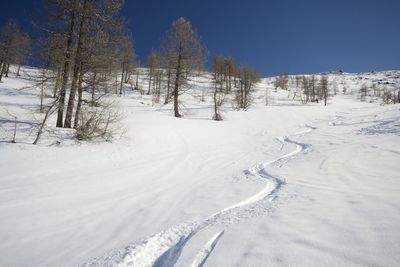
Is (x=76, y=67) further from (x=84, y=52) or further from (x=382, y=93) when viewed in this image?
(x=382, y=93)

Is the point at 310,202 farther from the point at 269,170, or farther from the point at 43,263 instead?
the point at 43,263

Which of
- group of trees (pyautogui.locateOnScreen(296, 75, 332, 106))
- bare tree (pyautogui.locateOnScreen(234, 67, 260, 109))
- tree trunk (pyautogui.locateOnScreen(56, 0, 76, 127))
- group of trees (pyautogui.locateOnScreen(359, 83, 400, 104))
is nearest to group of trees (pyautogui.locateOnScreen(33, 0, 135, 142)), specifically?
tree trunk (pyautogui.locateOnScreen(56, 0, 76, 127))

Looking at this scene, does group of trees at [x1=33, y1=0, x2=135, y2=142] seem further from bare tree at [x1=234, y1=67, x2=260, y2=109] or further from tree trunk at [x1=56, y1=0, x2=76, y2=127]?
bare tree at [x1=234, y1=67, x2=260, y2=109]

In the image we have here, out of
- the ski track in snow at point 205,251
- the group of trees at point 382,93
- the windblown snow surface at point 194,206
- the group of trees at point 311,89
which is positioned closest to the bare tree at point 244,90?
the group of trees at point 311,89

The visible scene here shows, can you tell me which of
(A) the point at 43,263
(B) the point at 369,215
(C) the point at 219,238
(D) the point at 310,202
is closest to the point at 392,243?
(B) the point at 369,215

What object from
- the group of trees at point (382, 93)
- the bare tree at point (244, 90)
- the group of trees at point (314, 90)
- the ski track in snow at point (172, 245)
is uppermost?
the group of trees at point (382, 93)

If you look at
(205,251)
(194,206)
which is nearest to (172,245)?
(205,251)

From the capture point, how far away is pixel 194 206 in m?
4.89

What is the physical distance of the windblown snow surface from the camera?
10.0 feet

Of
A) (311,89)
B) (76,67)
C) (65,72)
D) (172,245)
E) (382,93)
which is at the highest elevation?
(382,93)

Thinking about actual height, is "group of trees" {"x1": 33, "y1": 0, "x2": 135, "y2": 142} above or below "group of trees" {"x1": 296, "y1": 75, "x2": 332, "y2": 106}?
below

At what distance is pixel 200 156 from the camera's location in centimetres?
978

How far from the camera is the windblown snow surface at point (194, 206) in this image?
10.0ft

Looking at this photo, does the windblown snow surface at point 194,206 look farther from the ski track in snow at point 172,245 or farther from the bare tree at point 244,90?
the bare tree at point 244,90
